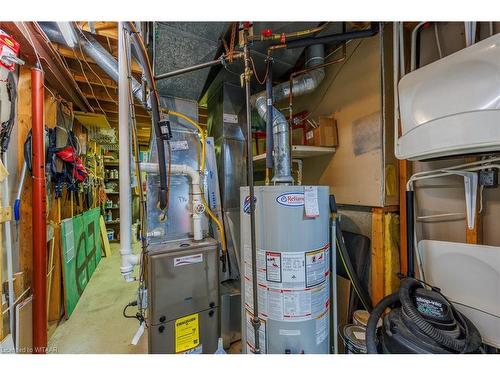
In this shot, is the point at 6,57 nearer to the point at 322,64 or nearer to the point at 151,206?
the point at 151,206

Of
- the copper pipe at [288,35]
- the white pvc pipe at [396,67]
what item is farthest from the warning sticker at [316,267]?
the copper pipe at [288,35]

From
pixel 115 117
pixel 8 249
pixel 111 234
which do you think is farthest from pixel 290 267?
pixel 111 234

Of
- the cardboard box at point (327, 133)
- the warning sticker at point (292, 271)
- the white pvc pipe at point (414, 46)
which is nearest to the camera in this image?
the warning sticker at point (292, 271)

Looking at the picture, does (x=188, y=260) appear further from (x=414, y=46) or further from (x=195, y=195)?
(x=414, y=46)

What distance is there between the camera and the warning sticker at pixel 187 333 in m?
1.45

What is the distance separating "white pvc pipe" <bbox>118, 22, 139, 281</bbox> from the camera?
1181 millimetres

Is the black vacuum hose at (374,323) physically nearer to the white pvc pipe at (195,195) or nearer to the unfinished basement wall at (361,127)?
the unfinished basement wall at (361,127)

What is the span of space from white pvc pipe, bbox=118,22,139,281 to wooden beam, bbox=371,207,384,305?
1.53 meters

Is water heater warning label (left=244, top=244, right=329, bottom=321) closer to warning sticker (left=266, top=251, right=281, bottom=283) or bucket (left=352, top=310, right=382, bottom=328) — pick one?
warning sticker (left=266, top=251, right=281, bottom=283)

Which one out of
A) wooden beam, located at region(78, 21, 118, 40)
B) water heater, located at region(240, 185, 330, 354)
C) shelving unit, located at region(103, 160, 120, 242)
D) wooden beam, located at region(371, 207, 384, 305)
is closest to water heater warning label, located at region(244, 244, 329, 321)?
water heater, located at region(240, 185, 330, 354)

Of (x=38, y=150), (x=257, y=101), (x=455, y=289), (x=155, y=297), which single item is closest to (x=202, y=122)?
(x=257, y=101)

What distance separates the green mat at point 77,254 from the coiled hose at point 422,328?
2.82 m

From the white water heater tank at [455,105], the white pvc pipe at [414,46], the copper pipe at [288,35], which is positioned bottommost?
the white water heater tank at [455,105]

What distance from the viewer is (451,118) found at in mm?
886
